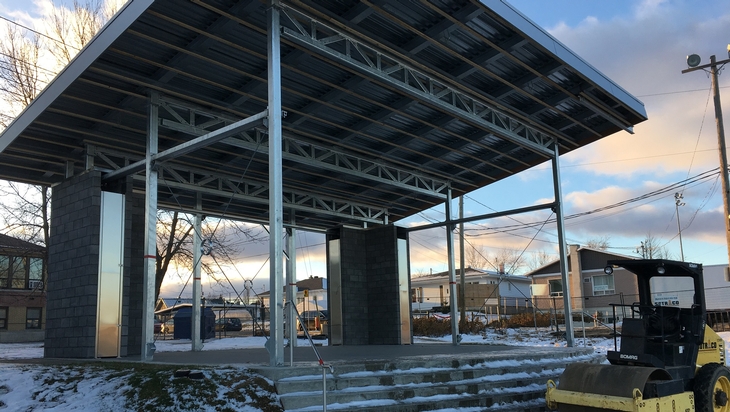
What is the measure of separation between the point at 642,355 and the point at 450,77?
684 cm

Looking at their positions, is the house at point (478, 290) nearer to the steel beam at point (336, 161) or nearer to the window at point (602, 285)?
the window at point (602, 285)

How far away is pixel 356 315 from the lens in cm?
2019

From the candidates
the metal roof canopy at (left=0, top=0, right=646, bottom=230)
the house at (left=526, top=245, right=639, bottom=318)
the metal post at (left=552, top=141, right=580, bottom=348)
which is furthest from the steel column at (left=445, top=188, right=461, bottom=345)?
the house at (left=526, top=245, right=639, bottom=318)

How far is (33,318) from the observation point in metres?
39.5

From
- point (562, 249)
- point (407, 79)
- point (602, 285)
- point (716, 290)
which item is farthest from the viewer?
point (602, 285)

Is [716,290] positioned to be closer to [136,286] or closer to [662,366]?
[662,366]

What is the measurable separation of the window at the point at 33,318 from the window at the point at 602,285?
3764 centimetres

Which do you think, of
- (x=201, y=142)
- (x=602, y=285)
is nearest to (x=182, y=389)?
(x=201, y=142)

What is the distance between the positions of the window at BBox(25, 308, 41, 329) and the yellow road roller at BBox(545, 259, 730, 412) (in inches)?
1553

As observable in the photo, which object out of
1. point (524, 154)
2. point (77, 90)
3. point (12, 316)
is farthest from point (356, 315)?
point (12, 316)

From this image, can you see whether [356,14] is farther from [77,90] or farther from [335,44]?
[77,90]

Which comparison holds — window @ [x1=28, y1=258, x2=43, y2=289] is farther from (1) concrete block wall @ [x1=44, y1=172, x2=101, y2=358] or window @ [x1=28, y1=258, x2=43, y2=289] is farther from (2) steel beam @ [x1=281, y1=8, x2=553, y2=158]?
(2) steel beam @ [x1=281, y1=8, x2=553, y2=158]

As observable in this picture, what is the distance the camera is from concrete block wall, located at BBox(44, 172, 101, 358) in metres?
12.5

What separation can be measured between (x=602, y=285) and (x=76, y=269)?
121 ft
